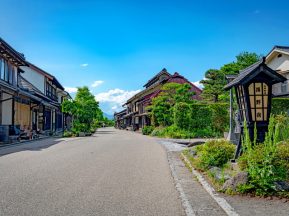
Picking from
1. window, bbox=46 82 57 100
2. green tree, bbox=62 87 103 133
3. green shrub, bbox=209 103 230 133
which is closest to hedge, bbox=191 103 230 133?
green shrub, bbox=209 103 230 133

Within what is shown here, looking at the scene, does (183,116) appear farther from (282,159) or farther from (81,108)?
(282,159)

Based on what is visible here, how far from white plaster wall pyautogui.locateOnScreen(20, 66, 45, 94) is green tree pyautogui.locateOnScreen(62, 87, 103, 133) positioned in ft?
12.9

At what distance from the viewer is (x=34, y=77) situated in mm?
36094

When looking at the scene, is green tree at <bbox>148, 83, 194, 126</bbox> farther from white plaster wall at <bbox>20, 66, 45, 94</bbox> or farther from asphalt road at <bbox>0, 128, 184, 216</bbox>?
asphalt road at <bbox>0, 128, 184, 216</bbox>

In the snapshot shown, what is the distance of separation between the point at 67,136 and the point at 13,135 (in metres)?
8.99

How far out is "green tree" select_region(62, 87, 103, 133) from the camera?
111 ft

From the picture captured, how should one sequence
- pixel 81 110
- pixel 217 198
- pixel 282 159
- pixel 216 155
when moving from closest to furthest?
pixel 217 198, pixel 282 159, pixel 216 155, pixel 81 110

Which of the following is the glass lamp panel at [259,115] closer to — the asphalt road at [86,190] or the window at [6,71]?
the asphalt road at [86,190]

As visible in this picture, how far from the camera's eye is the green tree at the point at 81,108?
33.8m

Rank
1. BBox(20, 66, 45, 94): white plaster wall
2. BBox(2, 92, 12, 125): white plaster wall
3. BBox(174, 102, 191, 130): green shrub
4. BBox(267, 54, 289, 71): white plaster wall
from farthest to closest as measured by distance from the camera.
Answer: BBox(20, 66, 45, 94): white plaster wall → BBox(267, 54, 289, 71): white plaster wall → BBox(174, 102, 191, 130): green shrub → BBox(2, 92, 12, 125): white plaster wall

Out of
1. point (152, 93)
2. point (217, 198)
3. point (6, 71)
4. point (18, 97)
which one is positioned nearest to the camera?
point (217, 198)

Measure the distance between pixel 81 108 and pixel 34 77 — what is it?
6.78 m

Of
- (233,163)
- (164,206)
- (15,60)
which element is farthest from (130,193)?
(15,60)

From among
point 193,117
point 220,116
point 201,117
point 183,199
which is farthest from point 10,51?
point 183,199
